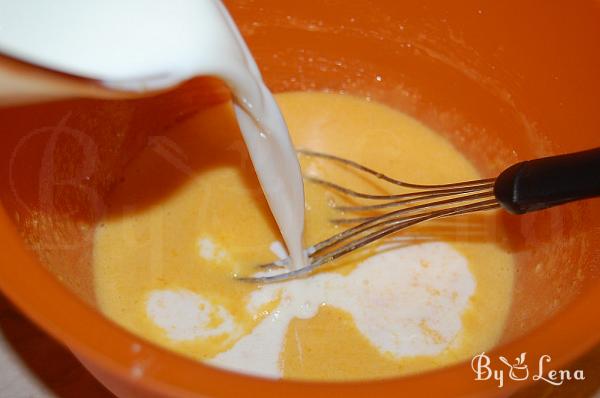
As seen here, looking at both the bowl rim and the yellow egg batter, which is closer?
the bowl rim

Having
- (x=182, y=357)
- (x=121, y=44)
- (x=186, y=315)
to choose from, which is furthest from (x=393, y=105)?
(x=182, y=357)

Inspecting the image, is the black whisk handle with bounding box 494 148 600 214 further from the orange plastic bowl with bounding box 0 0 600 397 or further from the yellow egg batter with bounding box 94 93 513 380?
the yellow egg batter with bounding box 94 93 513 380

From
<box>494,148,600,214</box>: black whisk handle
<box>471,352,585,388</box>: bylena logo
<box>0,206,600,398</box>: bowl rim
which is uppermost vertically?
<box>494,148,600,214</box>: black whisk handle

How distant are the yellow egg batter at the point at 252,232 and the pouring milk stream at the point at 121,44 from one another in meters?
0.45

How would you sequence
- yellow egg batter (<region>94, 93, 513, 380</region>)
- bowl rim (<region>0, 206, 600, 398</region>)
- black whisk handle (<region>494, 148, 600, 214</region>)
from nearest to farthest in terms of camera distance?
bowl rim (<region>0, 206, 600, 398</region>) < black whisk handle (<region>494, 148, 600, 214</region>) < yellow egg batter (<region>94, 93, 513, 380</region>)

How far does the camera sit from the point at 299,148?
1.78 m

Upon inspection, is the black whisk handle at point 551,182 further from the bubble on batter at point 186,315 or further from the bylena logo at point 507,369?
the bubble on batter at point 186,315

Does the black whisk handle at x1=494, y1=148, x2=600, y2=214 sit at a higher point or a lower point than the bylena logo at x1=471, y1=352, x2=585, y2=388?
higher

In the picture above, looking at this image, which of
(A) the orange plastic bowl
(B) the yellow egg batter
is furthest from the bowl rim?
(B) the yellow egg batter

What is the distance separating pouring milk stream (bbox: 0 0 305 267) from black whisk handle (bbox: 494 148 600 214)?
0.40 m

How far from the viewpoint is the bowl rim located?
2.79 ft

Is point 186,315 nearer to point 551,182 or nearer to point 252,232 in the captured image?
point 252,232

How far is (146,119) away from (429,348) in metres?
0.78

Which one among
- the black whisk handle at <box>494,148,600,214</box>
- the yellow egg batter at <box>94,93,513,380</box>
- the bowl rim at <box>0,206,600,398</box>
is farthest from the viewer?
the yellow egg batter at <box>94,93,513,380</box>
